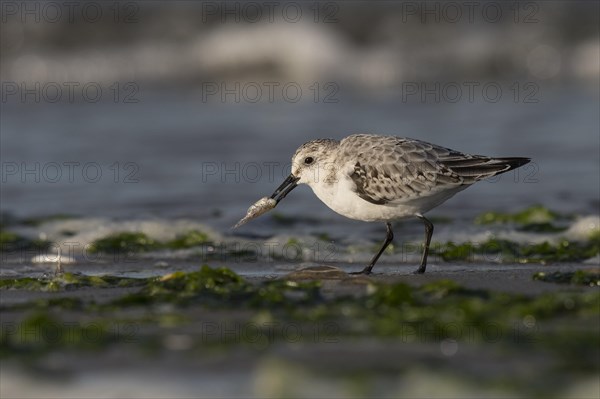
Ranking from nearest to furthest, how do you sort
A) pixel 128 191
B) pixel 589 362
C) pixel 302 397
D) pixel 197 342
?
pixel 302 397
pixel 589 362
pixel 197 342
pixel 128 191

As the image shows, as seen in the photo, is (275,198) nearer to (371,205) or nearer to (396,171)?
(371,205)

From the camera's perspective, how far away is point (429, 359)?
455 cm

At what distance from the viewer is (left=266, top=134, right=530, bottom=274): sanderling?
6.64 metres

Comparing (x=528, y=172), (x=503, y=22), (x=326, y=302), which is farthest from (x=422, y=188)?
(x=503, y=22)

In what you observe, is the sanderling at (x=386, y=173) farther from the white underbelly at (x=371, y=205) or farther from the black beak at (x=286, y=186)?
the black beak at (x=286, y=186)

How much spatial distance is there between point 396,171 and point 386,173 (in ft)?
0.25

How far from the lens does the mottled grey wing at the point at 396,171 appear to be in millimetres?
6617

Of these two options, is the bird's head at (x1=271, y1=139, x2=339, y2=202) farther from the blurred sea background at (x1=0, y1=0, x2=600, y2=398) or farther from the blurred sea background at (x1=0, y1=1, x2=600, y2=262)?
the blurred sea background at (x1=0, y1=1, x2=600, y2=262)

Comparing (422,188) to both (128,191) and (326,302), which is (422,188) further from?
(128,191)

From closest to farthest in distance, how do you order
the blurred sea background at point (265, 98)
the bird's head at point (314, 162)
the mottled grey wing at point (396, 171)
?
the mottled grey wing at point (396, 171) < the bird's head at point (314, 162) < the blurred sea background at point (265, 98)

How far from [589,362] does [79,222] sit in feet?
18.0

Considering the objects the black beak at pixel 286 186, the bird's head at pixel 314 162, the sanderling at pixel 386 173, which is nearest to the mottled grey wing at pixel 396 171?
the sanderling at pixel 386 173

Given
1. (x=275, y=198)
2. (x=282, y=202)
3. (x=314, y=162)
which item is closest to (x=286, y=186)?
(x=275, y=198)

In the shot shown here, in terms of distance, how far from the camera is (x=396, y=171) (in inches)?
262
